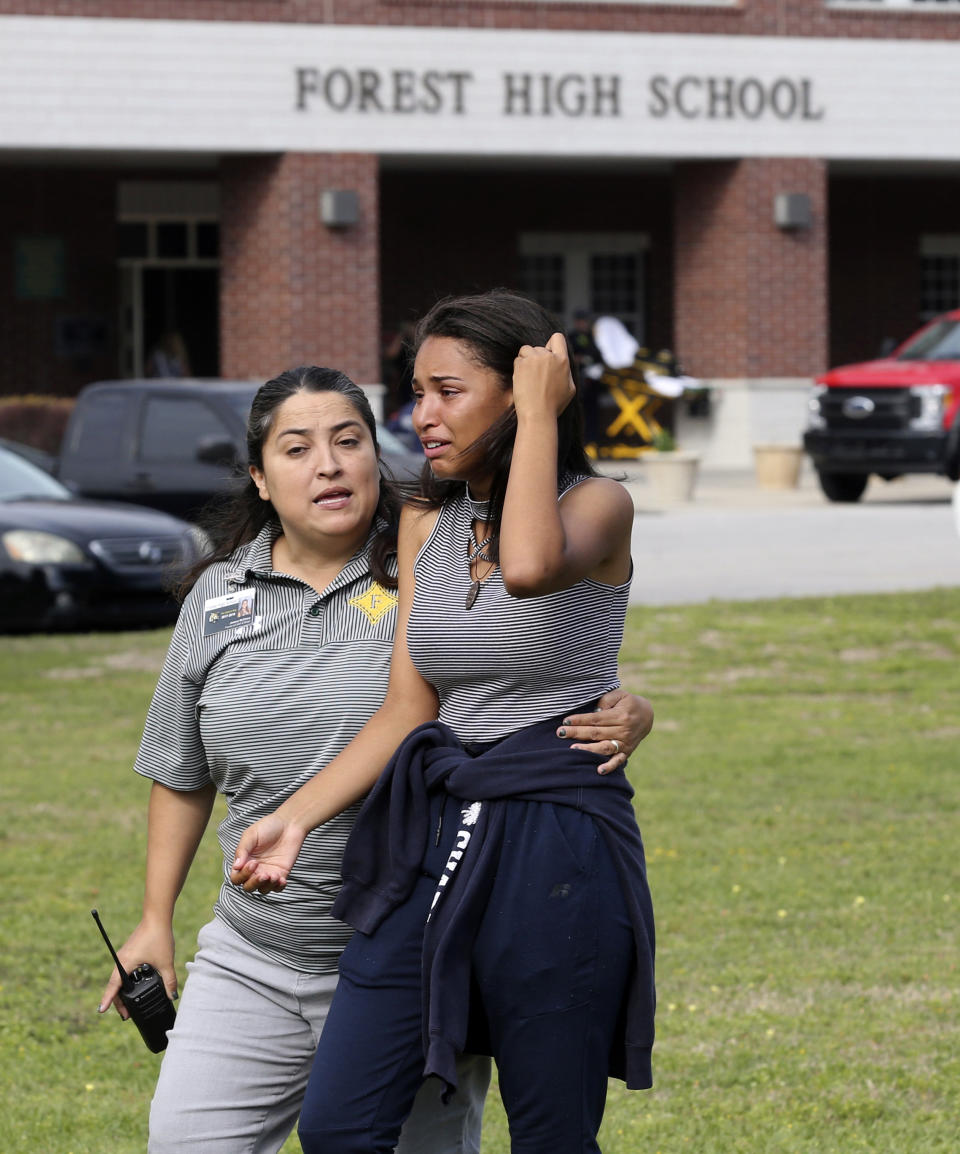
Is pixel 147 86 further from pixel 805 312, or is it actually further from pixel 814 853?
pixel 814 853

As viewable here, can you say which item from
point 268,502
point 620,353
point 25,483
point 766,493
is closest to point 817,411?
point 766,493

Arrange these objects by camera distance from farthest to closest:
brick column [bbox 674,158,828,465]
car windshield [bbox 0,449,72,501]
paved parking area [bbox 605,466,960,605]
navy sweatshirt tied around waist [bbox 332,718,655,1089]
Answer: brick column [bbox 674,158,828,465]
paved parking area [bbox 605,466,960,605]
car windshield [bbox 0,449,72,501]
navy sweatshirt tied around waist [bbox 332,718,655,1089]

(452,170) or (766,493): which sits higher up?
(452,170)

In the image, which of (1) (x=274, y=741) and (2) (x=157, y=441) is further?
(2) (x=157, y=441)

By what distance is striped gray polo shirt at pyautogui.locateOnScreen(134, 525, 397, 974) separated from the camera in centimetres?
326

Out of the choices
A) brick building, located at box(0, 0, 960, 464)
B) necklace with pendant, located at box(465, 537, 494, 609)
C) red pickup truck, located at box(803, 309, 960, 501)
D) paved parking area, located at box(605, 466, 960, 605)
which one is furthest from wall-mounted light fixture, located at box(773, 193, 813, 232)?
necklace with pendant, located at box(465, 537, 494, 609)

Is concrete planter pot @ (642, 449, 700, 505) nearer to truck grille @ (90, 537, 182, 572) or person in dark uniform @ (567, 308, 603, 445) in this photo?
person in dark uniform @ (567, 308, 603, 445)

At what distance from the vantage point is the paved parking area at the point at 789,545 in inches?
575

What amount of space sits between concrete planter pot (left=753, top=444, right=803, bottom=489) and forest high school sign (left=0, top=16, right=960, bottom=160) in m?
4.85

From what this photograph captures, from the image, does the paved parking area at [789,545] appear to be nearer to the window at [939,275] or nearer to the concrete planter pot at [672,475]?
the concrete planter pot at [672,475]

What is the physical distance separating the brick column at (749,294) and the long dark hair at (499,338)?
24.6 m

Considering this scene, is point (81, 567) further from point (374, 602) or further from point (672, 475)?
point (672, 475)

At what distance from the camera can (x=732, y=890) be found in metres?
6.77

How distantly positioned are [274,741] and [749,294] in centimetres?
2459
